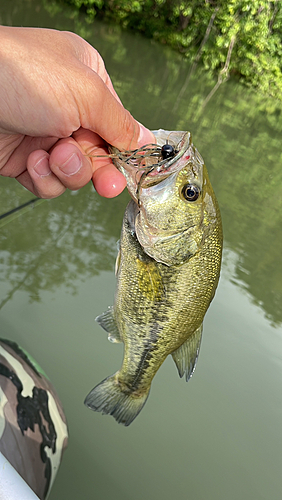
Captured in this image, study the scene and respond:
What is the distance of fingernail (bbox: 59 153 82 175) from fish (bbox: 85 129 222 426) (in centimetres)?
16

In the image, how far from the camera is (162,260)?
1.68 metres

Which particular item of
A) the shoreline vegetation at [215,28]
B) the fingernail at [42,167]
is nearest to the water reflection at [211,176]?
the fingernail at [42,167]

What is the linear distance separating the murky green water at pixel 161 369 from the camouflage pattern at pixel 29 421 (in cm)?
32

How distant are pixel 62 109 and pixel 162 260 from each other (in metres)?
0.75

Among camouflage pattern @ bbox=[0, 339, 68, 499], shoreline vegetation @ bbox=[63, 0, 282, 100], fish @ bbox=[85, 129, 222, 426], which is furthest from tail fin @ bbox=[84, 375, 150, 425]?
shoreline vegetation @ bbox=[63, 0, 282, 100]

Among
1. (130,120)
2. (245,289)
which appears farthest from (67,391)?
(245,289)

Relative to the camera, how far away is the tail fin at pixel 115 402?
1.91 m

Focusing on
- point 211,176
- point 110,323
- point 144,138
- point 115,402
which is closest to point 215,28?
point 211,176

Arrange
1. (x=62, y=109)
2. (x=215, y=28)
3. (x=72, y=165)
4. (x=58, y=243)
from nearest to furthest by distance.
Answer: (x=62, y=109), (x=72, y=165), (x=58, y=243), (x=215, y=28)

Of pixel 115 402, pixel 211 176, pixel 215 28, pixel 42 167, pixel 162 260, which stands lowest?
pixel 211 176

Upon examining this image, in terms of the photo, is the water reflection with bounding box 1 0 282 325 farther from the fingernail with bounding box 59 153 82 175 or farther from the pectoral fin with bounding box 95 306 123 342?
the fingernail with bounding box 59 153 82 175

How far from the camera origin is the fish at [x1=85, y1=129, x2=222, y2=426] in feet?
5.14

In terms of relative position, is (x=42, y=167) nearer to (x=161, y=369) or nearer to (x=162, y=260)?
(x=162, y=260)

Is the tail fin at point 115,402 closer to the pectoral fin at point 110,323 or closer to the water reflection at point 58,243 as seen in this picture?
the pectoral fin at point 110,323
